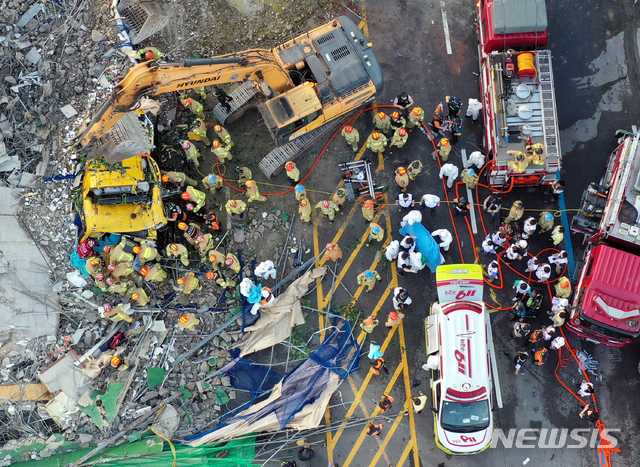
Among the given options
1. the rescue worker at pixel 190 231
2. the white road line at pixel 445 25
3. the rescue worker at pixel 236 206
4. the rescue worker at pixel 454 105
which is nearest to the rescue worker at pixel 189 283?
the rescue worker at pixel 190 231

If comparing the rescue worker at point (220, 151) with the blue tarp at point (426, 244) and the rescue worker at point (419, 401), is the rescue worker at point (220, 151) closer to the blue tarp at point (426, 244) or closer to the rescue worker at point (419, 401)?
the blue tarp at point (426, 244)

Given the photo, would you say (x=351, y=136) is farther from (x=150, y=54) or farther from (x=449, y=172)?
(x=150, y=54)

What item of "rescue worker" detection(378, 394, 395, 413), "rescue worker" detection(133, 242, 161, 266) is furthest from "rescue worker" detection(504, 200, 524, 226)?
"rescue worker" detection(133, 242, 161, 266)

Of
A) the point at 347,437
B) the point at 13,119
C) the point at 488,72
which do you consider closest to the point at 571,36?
the point at 488,72

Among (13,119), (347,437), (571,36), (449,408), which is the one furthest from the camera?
(571,36)

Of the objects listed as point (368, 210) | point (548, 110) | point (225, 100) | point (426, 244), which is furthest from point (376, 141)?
point (548, 110)

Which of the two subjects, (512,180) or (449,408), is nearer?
(449,408)

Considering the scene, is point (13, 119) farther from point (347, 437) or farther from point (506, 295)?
point (506, 295)
